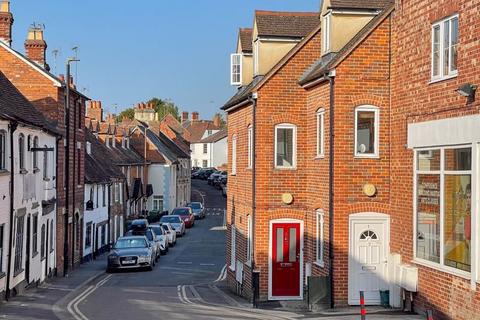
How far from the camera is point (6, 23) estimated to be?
34.6 m

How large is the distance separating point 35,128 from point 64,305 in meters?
6.50

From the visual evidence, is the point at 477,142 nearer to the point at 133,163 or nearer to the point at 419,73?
the point at 419,73

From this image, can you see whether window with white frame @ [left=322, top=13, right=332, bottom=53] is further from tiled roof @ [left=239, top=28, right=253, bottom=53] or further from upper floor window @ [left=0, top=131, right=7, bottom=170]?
upper floor window @ [left=0, top=131, right=7, bottom=170]

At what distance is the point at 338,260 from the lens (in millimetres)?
19750

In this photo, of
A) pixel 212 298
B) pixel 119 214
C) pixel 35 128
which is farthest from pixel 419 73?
pixel 119 214

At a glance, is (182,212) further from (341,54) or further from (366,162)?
(341,54)

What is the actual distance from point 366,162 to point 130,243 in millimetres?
19711

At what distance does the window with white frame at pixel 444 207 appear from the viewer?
15.2 meters

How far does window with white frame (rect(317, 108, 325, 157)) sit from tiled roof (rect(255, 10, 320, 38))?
4890 mm

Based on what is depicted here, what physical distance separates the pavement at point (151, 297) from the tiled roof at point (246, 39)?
9192 millimetres

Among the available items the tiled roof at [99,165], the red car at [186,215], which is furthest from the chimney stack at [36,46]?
the red car at [186,215]

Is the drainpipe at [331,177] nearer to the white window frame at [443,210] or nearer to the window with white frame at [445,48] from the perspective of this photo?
the white window frame at [443,210]

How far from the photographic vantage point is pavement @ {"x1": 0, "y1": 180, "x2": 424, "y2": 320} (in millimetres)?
19312

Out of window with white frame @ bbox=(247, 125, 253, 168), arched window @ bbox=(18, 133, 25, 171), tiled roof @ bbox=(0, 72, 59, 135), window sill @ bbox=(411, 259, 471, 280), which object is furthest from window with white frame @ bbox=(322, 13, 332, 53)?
arched window @ bbox=(18, 133, 25, 171)
